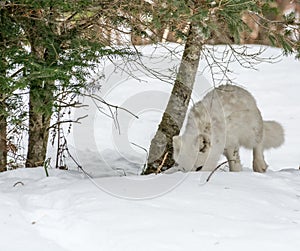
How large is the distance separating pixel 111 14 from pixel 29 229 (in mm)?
2188

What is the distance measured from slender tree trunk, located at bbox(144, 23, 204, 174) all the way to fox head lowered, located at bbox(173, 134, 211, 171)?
0.44 m

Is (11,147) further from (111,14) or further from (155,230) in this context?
(155,230)

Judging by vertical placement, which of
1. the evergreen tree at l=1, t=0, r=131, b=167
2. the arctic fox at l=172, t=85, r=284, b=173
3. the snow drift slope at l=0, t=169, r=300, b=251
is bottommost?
the snow drift slope at l=0, t=169, r=300, b=251

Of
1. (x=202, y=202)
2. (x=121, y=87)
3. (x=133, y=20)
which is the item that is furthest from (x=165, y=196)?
(x=121, y=87)

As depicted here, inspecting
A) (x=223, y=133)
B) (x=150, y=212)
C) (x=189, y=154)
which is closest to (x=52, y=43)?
(x=189, y=154)

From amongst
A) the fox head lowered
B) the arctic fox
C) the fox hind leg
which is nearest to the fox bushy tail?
the arctic fox

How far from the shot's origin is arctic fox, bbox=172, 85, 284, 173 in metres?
4.79

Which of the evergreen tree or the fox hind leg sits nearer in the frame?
the evergreen tree

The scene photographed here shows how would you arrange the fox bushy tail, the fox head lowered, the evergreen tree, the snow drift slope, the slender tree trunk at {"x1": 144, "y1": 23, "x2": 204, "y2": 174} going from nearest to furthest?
the snow drift slope < the evergreen tree < the fox head lowered < the slender tree trunk at {"x1": 144, "y1": 23, "x2": 204, "y2": 174} < the fox bushy tail

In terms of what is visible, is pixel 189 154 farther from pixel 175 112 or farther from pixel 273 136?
pixel 273 136

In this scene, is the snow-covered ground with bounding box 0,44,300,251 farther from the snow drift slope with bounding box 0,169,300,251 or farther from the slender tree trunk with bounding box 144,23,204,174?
the slender tree trunk with bounding box 144,23,204,174

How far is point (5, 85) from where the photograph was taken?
363 cm

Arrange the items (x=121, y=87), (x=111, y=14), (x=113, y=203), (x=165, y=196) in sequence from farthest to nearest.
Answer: (x=121, y=87)
(x=111, y=14)
(x=165, y=196)
(x=113, y=203)

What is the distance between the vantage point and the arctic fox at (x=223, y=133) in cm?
479
